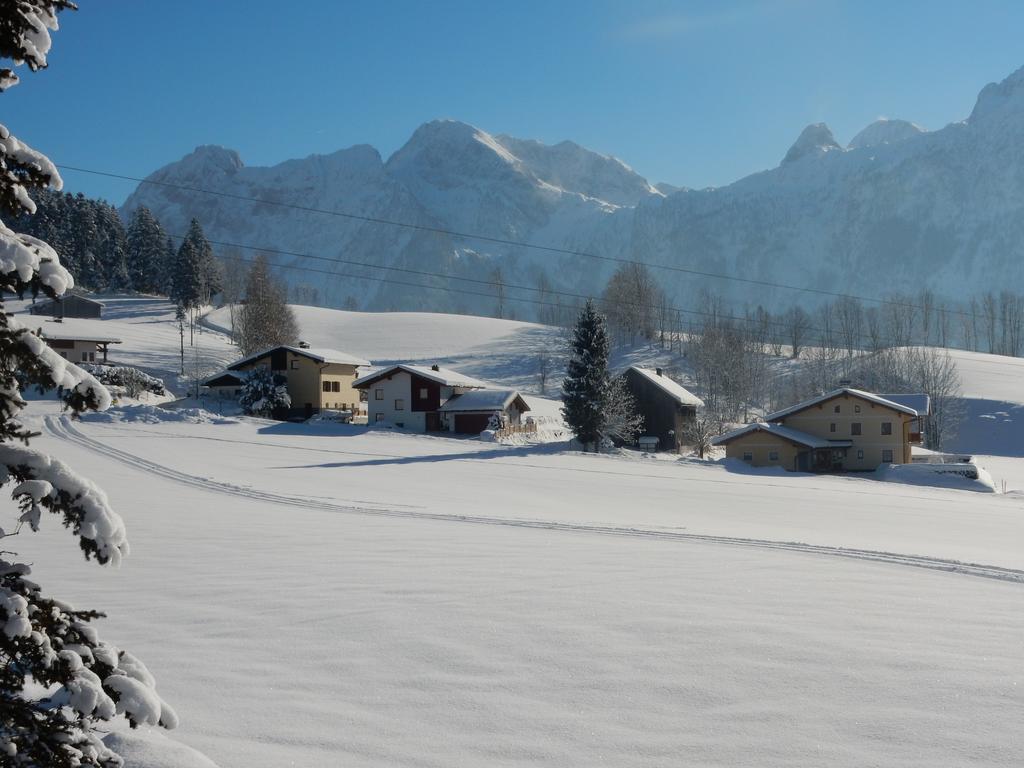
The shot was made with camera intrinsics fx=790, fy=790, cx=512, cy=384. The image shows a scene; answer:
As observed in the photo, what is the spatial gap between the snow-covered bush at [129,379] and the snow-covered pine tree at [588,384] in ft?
117

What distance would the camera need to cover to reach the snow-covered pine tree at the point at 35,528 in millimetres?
3438

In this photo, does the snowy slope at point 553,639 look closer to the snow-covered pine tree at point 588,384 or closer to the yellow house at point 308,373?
the snow-covered pine tree at point 588,384

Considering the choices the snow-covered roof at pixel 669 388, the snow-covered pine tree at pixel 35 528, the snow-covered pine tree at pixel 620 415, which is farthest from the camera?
the snow-covered roof at pixel 669 388

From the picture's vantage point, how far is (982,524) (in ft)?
85.6

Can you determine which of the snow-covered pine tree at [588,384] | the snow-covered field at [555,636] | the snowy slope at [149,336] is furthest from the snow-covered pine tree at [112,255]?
the snow-covered field at [555,636]

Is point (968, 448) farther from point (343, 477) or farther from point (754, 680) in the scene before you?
point (754, 680)

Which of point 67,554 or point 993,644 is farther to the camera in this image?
point 67,554

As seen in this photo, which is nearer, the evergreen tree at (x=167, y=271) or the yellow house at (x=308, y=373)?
the yellow house at (x=308, y=373)

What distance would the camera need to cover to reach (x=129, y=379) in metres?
68.1

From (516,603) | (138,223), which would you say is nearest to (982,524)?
(516,603)

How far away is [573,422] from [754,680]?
155 ft

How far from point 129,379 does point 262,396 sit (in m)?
14.3

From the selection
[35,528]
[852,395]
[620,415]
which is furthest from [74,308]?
[35,528]

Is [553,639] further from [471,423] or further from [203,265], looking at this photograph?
[203,265]
